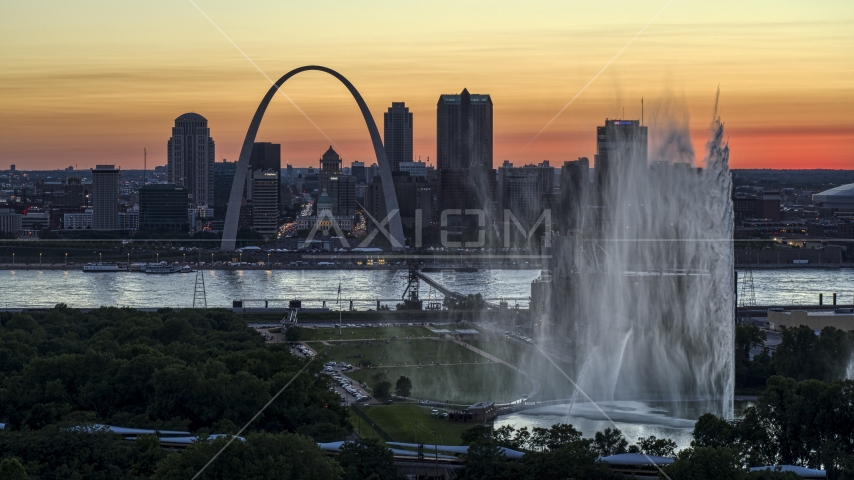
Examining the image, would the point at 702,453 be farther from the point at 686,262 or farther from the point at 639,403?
the point at 686,262

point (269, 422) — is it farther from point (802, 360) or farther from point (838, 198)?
point (838, 198)

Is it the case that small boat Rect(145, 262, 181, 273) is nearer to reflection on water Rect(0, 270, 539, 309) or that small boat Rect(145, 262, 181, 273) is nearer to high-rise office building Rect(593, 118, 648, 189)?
reflection on water Rect(0, 270, 539, 309)

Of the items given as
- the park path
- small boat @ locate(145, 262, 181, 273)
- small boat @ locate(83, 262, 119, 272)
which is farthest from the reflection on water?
the park path

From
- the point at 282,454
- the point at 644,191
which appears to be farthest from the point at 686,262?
the point at 282,454

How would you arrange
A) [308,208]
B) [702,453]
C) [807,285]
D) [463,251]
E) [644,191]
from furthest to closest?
1. [308,208]
2. [463,251]
3. [807,285]
4. [644,191]
5. [702,453]

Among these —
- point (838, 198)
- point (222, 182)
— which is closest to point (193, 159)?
point (222, 182)

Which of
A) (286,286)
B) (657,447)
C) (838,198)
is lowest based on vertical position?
(657,447)
